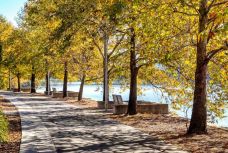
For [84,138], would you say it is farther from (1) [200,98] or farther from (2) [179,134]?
(1) [200,98]

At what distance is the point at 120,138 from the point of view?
15.1 m

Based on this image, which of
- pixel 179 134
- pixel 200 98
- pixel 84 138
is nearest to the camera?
pixel 84 138

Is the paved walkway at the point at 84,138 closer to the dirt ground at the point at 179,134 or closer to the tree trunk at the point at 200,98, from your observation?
the dirt ground at the point at 179,134

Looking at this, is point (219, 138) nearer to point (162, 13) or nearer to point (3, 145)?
point (162, 13)

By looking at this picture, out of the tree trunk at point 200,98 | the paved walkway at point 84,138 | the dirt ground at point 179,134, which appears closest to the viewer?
the paved walkway at point 84,138

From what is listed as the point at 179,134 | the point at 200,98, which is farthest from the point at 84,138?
the point at 200,98

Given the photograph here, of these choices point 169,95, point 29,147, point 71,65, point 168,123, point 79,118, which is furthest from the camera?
point 71,65

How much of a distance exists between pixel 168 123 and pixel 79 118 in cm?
506

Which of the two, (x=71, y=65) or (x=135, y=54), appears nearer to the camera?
(x=135, y=54)

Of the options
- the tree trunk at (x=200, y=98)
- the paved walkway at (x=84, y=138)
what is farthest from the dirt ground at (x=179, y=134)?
the paved walkway at (x=84, y=138)

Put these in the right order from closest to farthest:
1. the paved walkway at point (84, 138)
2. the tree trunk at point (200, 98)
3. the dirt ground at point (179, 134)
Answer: the paved walkway at point (84, 138) → the dirt ground at point (179, 134) → the tree trunk at point (200, 98)

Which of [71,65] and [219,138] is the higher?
[71,65]

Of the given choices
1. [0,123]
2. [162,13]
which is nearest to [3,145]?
[0,123]

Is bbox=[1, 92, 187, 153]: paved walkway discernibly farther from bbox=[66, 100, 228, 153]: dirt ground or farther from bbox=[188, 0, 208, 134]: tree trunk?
bbox=[188, 0, 208, 134]: tree trunk
